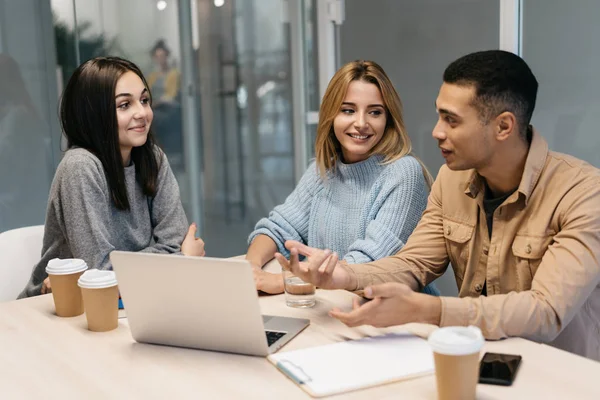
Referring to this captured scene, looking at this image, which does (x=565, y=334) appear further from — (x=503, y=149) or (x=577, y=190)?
(x=503, y=149)

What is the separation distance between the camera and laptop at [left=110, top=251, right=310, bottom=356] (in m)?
1.30

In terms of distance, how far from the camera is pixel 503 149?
1.74m

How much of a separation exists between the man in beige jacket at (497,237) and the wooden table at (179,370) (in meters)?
0.09

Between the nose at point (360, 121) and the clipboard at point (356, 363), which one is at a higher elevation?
the nose at point (360, 121)

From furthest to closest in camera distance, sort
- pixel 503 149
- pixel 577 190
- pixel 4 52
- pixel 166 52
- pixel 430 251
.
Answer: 1. pixel 166 52
2. pixel 4 52
3. pixel 430 251
4. pixel 503 149
5. pixel 577 190

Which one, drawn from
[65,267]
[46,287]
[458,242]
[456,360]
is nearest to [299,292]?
[458,242]

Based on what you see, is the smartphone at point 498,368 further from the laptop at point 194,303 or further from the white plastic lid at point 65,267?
the white plastic lid at point 65,267

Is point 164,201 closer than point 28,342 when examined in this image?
No

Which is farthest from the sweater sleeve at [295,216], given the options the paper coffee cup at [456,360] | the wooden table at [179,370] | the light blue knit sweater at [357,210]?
the paper coffee cup at [456,360]

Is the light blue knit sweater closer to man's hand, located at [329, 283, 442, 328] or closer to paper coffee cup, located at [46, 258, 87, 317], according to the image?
man's hand, located at [329, 283, 442, 328]

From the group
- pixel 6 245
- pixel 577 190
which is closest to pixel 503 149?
pixel 577 190

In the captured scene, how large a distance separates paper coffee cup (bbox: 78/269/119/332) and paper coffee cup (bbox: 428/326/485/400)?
78 cm

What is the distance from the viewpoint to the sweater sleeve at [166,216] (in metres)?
2.32

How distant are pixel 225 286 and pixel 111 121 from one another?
1.15 metres
